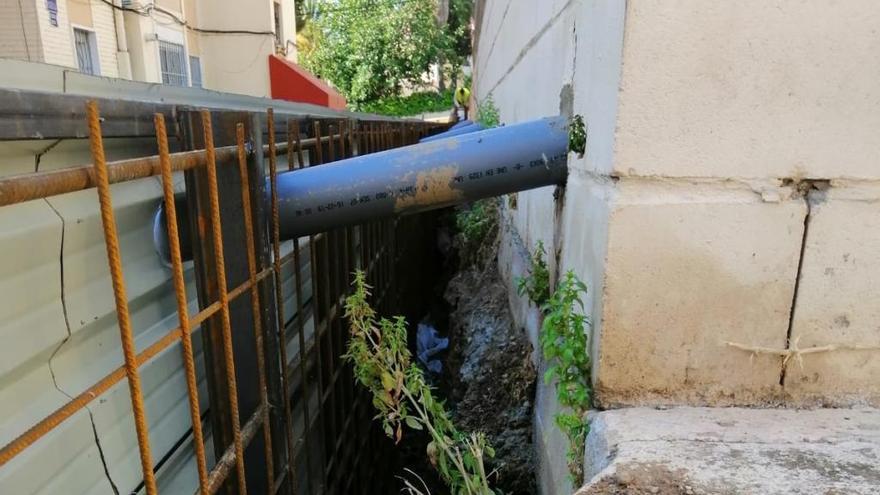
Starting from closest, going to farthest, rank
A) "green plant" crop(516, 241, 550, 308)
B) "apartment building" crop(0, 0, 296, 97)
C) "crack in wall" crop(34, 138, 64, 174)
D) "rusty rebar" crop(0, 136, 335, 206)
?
"rusty rebar" crop(0, 136, 335, 206) → "crack in wall" crop(34, 138, 64, 174) → "green plant" crop(516, 241, 550, 308) → "apartment building" crop(0, 0, 296, 97)

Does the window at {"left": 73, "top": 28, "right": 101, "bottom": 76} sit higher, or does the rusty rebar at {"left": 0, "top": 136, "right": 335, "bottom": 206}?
the window at {"left": 73, "top": 28, "right": 101, "bottom": 76}

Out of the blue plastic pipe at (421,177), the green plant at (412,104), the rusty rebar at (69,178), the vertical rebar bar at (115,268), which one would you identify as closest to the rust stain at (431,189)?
the blue plastic pipe at (421,177)

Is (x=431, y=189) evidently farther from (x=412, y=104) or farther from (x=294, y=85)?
(x=412, y=104)

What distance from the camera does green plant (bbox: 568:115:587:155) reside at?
178cm

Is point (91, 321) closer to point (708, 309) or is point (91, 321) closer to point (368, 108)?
point (708, 309)

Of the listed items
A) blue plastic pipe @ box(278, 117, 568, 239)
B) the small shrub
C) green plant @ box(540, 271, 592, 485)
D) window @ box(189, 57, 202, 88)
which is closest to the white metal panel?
blue plastic pipe @ box(278, 117, 568, 239)

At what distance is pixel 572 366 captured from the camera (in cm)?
166

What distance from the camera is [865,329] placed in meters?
1.52

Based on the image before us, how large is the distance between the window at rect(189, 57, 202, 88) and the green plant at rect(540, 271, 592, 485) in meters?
12.4

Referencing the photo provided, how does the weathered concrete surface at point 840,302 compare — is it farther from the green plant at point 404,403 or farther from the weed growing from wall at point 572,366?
the green plant at point 404,403

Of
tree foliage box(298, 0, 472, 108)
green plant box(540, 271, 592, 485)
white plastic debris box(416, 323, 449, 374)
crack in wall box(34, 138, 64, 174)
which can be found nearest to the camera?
crack in wall box(34, 138, 64, 174)

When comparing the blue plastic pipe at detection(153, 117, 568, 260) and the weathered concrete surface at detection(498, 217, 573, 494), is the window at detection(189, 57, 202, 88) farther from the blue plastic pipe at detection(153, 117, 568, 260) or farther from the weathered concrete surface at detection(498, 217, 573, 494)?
the blue plastic pipe at detection(153, 117, 568, 260)

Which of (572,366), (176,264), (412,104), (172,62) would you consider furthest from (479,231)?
(412,104)

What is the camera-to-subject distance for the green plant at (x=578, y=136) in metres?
1.78
